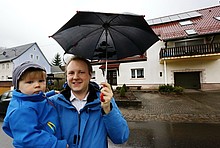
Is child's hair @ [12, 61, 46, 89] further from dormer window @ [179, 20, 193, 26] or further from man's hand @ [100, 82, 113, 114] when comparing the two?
dormer window @ [179, 20, 193, 26]

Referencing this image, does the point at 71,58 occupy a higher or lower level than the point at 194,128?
higher

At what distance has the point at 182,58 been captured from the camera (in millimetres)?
15836

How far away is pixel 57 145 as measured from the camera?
111 cm

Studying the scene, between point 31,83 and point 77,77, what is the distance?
0.40 metres

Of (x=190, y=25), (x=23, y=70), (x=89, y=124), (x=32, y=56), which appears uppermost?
(x=190, y=25)

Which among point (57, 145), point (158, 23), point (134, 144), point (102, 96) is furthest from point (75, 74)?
point (158, 23)

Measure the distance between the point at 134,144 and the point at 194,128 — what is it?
105 inches

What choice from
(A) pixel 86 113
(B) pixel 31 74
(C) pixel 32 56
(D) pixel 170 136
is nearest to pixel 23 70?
(B) pixel 31 74

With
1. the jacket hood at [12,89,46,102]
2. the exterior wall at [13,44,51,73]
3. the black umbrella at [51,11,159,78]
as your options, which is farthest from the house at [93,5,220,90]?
the exterior wall at [13,44,51,73]

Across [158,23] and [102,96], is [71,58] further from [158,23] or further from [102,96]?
[158,23]

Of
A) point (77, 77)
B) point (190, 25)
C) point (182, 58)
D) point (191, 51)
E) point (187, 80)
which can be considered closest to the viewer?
point (77, 77)

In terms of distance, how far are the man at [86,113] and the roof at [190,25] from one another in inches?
663

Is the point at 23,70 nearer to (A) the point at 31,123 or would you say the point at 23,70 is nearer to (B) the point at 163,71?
(A) the point at 31,123

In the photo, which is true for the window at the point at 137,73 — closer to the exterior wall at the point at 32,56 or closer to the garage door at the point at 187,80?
the garage door at the point at 187,80
